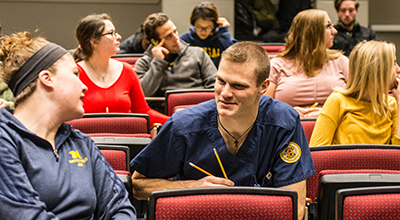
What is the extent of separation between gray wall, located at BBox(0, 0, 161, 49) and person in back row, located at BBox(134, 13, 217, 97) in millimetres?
2583

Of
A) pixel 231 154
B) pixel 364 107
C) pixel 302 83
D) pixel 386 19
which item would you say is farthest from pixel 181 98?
pixel 386 19

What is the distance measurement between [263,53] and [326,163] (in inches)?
19.2

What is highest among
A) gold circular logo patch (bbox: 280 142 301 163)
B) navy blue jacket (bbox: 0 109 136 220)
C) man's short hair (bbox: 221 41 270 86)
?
man's short hair (bbox: 221 41 270 86)

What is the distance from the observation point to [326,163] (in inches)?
61.9

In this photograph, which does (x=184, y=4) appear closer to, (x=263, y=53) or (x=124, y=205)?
(x=263, y=53)

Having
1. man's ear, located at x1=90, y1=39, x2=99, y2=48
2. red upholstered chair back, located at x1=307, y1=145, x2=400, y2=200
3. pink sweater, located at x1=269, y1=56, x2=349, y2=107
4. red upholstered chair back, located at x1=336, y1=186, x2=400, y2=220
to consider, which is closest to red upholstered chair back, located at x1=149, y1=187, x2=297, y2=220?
red upholstered chair back, located at x1=336, y1=186, x2=400, y2=220

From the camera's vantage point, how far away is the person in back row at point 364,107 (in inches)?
73.5

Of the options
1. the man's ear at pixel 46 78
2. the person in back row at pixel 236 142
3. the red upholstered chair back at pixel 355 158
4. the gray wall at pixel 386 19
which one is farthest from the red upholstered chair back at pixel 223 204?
the gray wall at pixel 386 19

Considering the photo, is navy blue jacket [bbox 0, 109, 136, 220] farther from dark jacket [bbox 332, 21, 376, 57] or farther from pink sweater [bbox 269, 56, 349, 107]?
dark jacket [bbox 332, 21, 376, 57]

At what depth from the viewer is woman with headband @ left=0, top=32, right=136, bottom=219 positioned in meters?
0.98

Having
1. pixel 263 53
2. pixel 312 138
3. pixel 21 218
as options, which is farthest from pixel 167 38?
pixel 21 218

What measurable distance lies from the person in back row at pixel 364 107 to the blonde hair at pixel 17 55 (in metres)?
1.23

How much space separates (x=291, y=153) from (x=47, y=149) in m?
0.76

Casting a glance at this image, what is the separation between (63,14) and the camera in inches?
221
